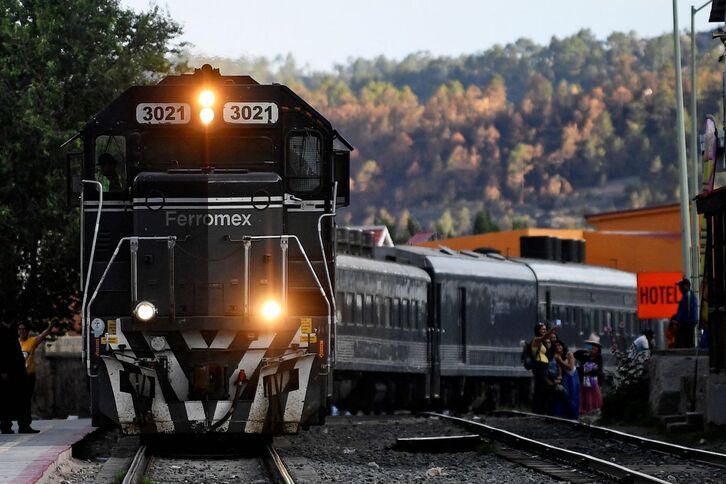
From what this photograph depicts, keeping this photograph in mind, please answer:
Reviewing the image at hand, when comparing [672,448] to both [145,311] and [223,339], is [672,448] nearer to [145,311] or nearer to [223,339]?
[223,339]

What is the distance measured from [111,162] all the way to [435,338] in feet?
57.4

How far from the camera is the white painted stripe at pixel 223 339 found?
17297 mm

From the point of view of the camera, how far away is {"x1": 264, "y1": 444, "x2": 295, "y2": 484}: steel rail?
1484cm

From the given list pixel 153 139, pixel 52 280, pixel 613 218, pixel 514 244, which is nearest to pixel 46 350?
pixel 52 280

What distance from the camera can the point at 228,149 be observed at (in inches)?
714

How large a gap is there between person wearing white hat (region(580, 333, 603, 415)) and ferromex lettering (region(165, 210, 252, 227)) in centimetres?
1178

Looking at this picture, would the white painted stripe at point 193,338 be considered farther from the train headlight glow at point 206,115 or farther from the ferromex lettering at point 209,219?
the train headlight glow at point 206,115

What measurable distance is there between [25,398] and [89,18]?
45.8 feet

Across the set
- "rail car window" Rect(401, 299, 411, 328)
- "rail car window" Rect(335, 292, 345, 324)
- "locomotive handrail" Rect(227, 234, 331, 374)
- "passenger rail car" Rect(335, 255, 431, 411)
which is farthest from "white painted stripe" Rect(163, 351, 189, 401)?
"rail car window" Rect(401, 299, 411, 328)

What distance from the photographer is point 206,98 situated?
17.9 meters

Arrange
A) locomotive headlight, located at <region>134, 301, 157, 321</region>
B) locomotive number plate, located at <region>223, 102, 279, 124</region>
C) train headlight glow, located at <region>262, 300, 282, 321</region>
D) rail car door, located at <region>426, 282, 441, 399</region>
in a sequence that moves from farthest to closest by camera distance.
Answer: rail car door, located at <region>426, 282, 441, 399</region>, locomotive number plate, located at <region>223, 102, 279, 124</region>, train headlight glow, located at <region>262, 300, 282, 321</region>, locomotive headlight, located at <region>134, 301, 157, 321</region>

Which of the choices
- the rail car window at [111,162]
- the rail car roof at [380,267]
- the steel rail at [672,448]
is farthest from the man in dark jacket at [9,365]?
the rail car roof at [380,267]

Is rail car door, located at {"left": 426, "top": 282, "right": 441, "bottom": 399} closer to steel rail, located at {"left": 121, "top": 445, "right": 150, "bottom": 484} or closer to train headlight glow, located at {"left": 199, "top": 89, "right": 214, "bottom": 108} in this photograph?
steel rail, located at {"left": 121, "top": 445, "right": 150, "bottom": 484}

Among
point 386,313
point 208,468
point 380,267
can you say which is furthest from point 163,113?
point 386,313
